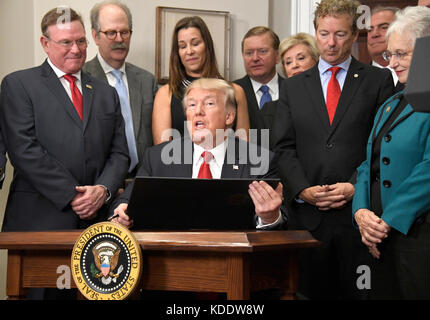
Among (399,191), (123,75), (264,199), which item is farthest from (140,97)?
(399,191)

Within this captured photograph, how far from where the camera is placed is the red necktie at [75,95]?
11.3 feet

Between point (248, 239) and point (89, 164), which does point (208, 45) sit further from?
point (248, 239)

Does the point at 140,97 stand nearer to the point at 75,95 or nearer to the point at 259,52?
the point at 75,95

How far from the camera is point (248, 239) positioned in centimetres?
207

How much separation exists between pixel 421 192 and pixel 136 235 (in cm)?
118

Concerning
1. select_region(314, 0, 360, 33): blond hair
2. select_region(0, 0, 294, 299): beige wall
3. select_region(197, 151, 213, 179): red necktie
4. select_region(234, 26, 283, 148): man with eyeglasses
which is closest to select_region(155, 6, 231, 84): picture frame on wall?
select_region(0, 0, 294, 299): beige wall

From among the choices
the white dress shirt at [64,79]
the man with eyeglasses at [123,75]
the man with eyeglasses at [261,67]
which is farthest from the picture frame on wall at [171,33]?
the white dress shirt at [64,79]

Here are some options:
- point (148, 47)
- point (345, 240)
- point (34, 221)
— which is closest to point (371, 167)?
point (345, 240)

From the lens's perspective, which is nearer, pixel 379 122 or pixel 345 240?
pixel 379 122

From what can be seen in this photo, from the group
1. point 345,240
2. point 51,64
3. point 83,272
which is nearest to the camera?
point 83,272

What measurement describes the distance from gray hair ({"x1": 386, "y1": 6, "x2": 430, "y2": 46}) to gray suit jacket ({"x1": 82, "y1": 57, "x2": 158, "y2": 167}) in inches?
69.4

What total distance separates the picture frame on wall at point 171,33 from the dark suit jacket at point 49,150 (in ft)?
4.75

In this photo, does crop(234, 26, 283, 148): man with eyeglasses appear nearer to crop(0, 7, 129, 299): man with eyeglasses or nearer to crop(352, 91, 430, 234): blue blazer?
A: crop(0, 7, 129, 299): man with eyeglasses
